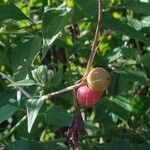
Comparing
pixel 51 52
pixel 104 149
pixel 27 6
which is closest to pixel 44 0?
pixel 27 6

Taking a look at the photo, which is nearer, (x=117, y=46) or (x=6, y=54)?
(x=6, y=54)

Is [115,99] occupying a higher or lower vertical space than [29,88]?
lower

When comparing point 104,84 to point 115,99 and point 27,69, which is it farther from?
point 115,99

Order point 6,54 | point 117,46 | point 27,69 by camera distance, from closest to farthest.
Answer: point 27,69 < point 6,54 < point 117,46

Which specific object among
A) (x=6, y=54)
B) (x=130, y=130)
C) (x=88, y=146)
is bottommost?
(x=130, y=130)

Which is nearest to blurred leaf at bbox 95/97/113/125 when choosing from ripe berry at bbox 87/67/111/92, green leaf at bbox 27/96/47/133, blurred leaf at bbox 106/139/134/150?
blurred leaf at bbox 106/139/134/150

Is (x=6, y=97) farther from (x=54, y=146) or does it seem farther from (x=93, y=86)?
(x=93, y=86)
